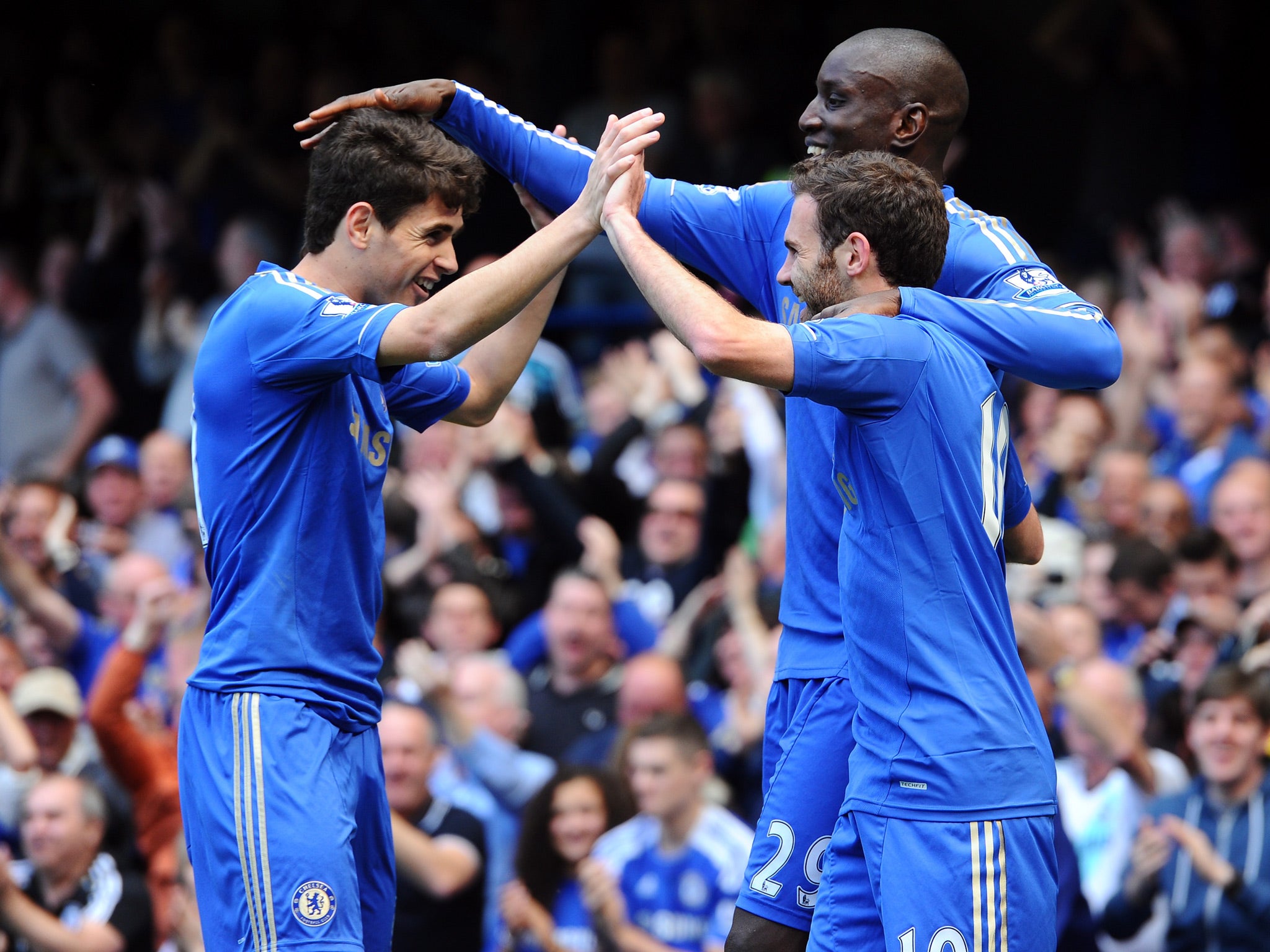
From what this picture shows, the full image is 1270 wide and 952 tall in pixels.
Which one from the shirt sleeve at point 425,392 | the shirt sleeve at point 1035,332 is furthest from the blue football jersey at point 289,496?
the shirt sleeve at point 1035,332

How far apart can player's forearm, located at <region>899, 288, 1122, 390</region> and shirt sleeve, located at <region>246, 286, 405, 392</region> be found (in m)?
1.07

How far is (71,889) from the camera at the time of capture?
6043 mm

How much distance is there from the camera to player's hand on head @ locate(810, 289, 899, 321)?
3338 mm

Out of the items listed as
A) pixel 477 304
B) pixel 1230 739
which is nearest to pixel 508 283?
pixel 477 304

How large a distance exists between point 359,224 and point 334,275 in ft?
0.42

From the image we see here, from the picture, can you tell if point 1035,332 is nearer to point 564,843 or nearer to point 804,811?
point 804,811

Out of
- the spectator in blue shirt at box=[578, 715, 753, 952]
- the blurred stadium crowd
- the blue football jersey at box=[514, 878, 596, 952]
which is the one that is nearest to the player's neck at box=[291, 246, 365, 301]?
the blurred stadium crowd

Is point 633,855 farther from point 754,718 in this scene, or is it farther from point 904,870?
point 904,870

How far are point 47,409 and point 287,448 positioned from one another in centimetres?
748

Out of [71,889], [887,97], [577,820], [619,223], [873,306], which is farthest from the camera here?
[71,889]

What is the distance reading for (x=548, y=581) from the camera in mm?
8258

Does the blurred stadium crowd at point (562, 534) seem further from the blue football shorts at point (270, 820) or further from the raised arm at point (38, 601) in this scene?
the blue football shorts at point (270, 820)

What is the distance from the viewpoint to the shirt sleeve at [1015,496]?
368 centimetres

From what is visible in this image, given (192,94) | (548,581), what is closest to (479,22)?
(192,94)
